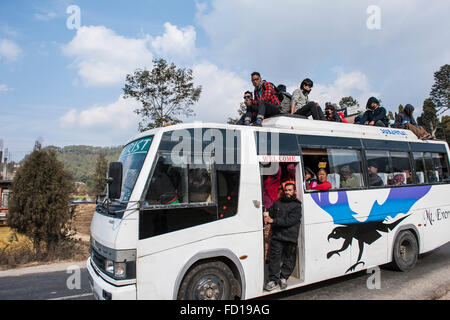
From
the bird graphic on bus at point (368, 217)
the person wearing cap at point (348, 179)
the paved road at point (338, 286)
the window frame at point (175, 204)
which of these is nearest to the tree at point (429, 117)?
the paved road at point (338, 286)

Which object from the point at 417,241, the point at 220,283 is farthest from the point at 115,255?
the point at 417,241

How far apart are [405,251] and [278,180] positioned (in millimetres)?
4155

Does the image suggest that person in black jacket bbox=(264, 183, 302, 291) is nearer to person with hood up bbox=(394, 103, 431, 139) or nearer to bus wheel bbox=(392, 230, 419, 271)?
bus wheel bbox=(392, 230, 419, 271)

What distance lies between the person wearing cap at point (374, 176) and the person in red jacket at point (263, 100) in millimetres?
2328

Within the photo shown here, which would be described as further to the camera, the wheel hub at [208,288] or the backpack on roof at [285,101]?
the backpack on roof at [285,101]

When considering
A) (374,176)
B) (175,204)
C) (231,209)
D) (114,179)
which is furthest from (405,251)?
(114,179)

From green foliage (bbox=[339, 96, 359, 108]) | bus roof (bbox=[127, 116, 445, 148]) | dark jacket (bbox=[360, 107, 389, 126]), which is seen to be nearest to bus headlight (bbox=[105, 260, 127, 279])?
bus roof (bbox=[127, 116, 445, 148])

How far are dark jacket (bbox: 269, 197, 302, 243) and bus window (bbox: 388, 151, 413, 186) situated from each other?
3115 mm

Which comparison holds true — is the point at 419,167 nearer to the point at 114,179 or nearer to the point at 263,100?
the point at 263,100

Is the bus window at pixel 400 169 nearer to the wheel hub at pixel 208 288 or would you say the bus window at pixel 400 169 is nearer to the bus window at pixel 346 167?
the bus window at pixel 346 167

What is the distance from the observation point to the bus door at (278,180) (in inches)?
199

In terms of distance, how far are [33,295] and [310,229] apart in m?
5.67

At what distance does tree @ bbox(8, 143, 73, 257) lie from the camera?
9.77 m
